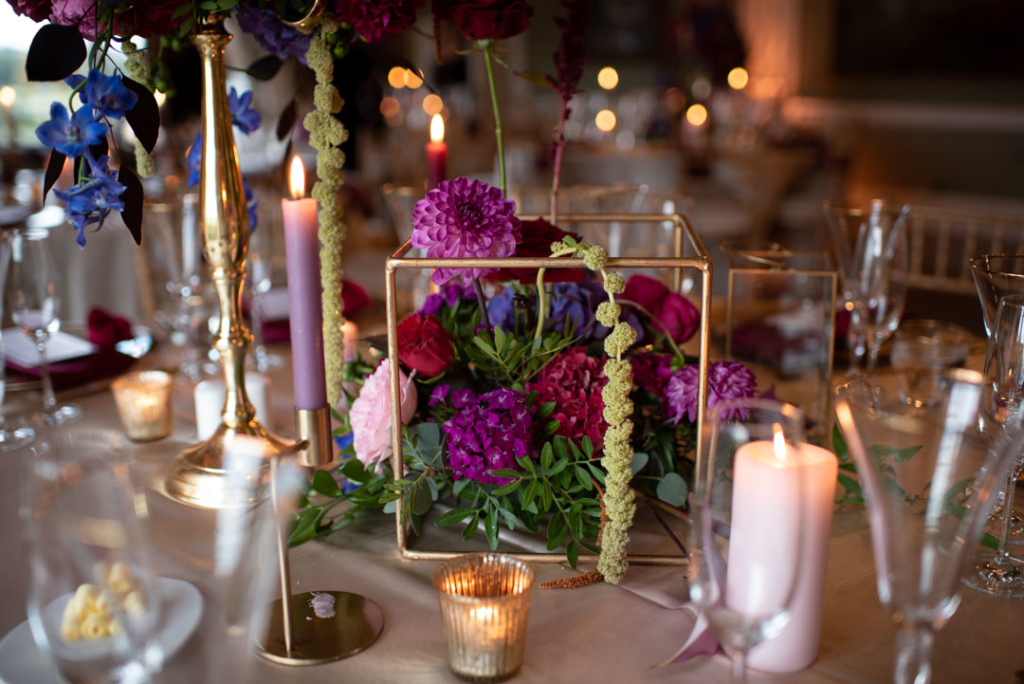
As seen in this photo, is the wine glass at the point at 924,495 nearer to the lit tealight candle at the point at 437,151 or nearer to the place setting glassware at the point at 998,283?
the place setting glassware at the point at 998,283

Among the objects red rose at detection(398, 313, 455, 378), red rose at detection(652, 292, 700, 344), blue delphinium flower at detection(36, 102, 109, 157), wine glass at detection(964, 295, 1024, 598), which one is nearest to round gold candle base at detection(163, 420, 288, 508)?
red rose at detection(398, 313, 455, 378)

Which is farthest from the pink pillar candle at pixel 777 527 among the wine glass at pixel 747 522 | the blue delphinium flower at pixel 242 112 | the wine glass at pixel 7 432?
the wine glass at pixel 7 432

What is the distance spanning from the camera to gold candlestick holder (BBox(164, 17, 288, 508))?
0.89 meters

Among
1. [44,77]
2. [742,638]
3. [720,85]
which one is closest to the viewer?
[742,638]

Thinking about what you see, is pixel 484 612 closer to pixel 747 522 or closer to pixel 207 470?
pixel 747 522

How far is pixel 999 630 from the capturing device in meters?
0.70

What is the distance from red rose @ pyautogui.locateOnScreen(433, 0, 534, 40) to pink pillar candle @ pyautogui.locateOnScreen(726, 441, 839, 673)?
1.46 feet

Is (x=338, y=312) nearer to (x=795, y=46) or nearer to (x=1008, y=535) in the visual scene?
(x=1008, y=535)

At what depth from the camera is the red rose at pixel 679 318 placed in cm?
88

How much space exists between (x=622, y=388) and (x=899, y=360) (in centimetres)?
62

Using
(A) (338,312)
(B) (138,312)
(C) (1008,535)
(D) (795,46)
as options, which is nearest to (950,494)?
(C) (1008,535)

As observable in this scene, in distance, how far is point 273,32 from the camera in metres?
0.93

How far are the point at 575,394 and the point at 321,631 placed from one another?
293 mm

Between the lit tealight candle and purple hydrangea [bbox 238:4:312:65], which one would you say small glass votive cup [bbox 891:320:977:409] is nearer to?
the lit tealight candle
